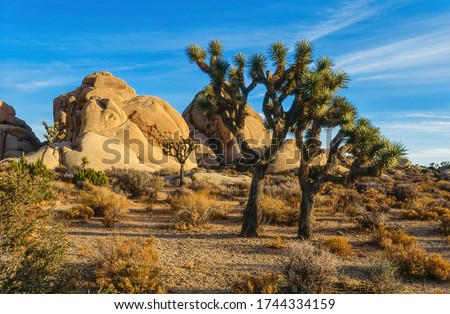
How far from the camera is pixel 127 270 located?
568 centimetres

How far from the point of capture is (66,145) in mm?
31656

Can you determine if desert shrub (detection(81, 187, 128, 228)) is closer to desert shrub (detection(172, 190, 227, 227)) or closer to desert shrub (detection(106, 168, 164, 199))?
desert shrub (detection(172, 190, 227, 227))

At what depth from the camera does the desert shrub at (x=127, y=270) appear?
5484 mm

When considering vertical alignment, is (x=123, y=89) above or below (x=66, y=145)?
above

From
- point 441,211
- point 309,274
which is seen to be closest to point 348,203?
point 441,211

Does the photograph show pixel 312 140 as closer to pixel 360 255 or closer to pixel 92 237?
pixel 360 255

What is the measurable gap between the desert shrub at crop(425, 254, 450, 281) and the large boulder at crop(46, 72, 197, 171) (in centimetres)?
2599

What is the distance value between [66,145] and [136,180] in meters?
16.4

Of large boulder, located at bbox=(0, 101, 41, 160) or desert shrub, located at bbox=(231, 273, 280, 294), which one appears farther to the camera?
large boulder, located at bbox=(0, 101, 41, 160)

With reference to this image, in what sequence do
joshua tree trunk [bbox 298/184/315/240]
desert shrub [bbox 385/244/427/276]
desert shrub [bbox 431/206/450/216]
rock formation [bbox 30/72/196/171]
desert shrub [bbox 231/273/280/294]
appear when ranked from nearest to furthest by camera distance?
desert shrub [bbox 231/273/280/294]
desert shrub [bbox 385/244/427/276]
joshua tree trunk [bbox 298/184/315/240]
desert shrub [bbox 431/206/450/216]
rock formation [bbox 30/72/196/171]

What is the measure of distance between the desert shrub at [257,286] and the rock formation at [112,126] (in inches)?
999

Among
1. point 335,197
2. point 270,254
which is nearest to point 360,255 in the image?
point 270,254

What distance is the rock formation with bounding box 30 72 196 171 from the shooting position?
99.0 feet

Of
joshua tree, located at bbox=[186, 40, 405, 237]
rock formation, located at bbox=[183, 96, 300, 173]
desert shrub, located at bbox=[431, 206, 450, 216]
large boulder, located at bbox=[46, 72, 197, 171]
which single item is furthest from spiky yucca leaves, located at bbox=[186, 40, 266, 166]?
rock formation, located at bbox=[183, 96, 300, 173]
